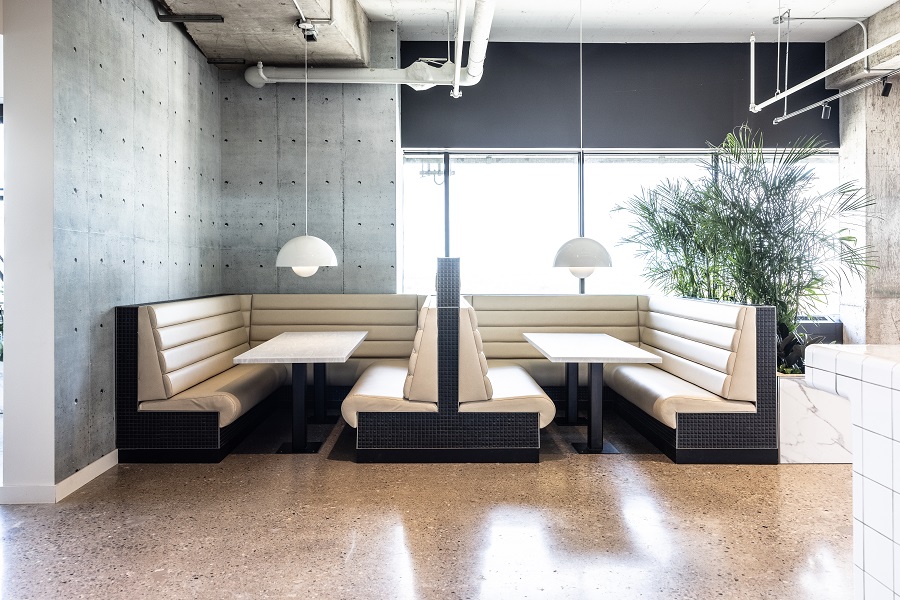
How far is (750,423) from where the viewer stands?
13.2ft

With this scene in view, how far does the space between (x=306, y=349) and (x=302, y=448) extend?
29.2 inches

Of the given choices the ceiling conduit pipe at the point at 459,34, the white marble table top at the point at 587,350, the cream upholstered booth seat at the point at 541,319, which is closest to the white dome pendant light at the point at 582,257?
the white marble table top at the point at 587,350

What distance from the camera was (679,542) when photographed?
9.37 feet

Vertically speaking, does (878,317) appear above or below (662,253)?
below

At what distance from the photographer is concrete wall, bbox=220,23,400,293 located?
6043mm

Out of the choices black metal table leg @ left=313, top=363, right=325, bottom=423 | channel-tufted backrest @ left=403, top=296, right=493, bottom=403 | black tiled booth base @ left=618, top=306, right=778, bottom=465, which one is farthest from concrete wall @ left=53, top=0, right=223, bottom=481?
black tiled booth base @ left=618, top=306, right=778, bottom=465

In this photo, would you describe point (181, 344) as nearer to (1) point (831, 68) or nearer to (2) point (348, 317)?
(2) point (348, 317)

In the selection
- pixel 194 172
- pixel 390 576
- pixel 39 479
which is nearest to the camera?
pixel 390 576

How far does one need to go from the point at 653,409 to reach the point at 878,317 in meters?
3.60

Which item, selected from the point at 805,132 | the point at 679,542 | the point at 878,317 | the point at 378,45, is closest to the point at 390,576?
the point at 679,542

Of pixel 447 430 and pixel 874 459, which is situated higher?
pixel 874 459

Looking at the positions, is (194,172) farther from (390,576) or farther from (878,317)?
(878,317)

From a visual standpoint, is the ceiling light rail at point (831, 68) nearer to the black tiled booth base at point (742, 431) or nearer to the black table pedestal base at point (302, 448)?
the black tiled booth base at point (742, 431)

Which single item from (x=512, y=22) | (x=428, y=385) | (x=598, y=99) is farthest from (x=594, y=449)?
(x=512, y=22)
